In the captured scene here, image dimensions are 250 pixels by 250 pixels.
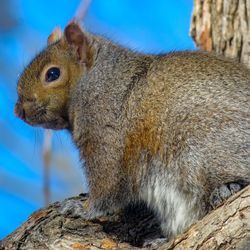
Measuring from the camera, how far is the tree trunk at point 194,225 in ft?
11.2

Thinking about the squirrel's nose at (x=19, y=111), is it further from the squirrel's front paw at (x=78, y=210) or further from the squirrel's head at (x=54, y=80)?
the squirrel's front paw at (x=78, y=210)

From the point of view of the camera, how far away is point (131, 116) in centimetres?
436

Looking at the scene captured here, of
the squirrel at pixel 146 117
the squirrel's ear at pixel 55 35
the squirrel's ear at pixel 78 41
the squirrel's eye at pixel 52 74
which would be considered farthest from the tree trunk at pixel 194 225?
the squirrel's ear at pixel 55 35

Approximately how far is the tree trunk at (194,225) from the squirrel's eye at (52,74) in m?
0.81

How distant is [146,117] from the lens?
4.30 metres

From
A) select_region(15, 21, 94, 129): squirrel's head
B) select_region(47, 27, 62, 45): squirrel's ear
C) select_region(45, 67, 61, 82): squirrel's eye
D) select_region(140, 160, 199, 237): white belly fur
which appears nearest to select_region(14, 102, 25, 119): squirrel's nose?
select_region(15, 21, 94, 129): squirrel's head

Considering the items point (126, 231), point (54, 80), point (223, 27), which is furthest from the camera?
point (223, 27)

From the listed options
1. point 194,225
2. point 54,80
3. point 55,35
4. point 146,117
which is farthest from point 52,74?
point 194,225

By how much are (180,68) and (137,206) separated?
93 centimetres

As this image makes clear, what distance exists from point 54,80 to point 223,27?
1.48 meters

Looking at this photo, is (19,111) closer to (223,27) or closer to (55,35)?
(55,35)

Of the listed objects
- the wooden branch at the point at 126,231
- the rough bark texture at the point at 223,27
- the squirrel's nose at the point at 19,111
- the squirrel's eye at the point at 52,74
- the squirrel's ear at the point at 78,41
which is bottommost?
the wooden branch at the point at 126,231

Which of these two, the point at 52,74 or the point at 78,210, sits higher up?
the point at 52,74

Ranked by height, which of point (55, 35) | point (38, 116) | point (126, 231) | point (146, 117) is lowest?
point (126, 231)
